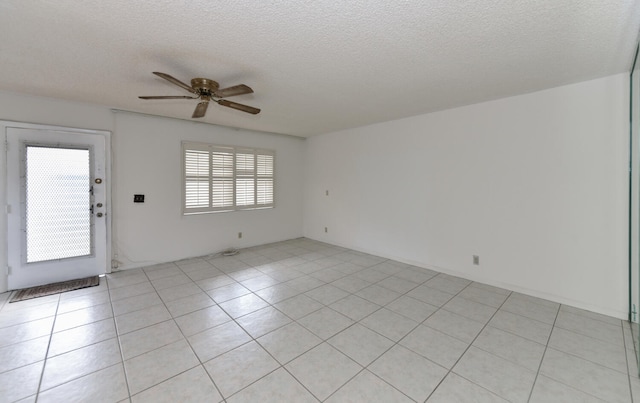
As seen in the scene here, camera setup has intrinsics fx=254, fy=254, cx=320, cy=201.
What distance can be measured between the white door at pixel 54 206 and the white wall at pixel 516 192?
4.33 meters

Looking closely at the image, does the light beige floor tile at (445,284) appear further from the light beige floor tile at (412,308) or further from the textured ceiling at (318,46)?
the textured ceiling at (318,46)

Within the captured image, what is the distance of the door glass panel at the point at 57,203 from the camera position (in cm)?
323

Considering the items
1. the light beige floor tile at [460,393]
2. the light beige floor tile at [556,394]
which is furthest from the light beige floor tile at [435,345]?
the light beige floor tile at [556,394]

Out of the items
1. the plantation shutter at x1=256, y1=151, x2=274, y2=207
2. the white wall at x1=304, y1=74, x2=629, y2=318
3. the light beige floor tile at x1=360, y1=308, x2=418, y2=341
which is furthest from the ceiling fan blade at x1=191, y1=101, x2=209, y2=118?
the white wall at x1=304, y1=74, x2=629, y2=318

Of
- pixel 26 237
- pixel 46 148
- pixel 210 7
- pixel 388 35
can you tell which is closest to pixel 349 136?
pixel 388 35

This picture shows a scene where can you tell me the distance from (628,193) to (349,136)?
385 centimetres

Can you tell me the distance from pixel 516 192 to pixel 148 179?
17.5 ft

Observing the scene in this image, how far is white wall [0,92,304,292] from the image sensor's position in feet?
10.8

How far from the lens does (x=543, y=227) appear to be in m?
3.02

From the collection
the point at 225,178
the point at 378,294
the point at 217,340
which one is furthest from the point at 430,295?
the point at 225,178

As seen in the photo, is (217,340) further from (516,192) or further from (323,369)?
(516,192)

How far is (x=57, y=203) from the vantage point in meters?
3.37

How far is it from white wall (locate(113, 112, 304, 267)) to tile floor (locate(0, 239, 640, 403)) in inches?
33.0

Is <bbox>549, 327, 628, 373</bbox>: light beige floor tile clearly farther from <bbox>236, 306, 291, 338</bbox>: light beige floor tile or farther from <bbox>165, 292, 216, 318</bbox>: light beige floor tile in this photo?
<bbox>165, 292, 216, 318</bbox>: light beige floor tile
